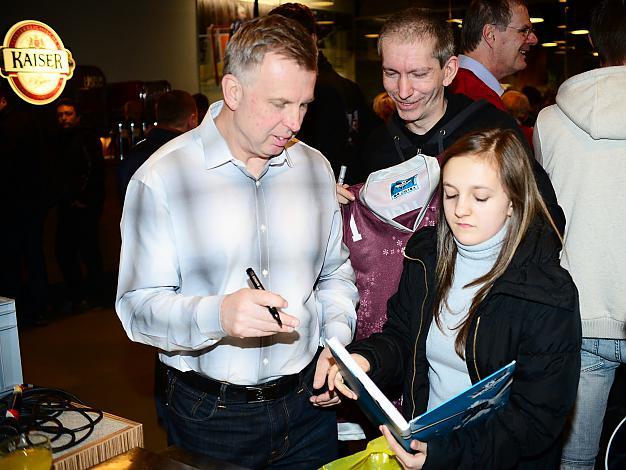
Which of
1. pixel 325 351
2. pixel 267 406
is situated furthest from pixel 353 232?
pixel 267 406

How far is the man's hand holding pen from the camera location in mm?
1539

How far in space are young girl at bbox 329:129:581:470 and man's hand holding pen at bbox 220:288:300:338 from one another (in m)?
0.29

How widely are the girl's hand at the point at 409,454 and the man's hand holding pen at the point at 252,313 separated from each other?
1.06ft

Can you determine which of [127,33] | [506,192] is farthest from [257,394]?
[127,33]

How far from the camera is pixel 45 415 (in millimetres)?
1740

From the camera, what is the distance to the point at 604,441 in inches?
124

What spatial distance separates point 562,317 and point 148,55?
252 inches

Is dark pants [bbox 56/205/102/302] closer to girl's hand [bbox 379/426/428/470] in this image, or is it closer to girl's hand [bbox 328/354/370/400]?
girl's hand [bbox 328/354/370/400]

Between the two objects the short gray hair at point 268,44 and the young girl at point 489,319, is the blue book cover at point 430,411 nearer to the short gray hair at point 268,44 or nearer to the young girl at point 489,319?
the young girl at point 489,319

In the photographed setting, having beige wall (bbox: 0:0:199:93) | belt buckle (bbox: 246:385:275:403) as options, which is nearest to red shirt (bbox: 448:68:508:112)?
belt buckle (bbox: 246:385:275:403)

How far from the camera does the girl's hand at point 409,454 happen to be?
5.10ft

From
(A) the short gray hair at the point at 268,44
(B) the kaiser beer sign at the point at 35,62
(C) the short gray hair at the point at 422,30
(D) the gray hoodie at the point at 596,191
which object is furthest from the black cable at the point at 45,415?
(B) the kaiser beer sign at the point at 35,62

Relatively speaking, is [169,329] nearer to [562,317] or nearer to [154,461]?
[154,461]

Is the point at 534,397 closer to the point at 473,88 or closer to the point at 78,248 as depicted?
the point at 473,88
